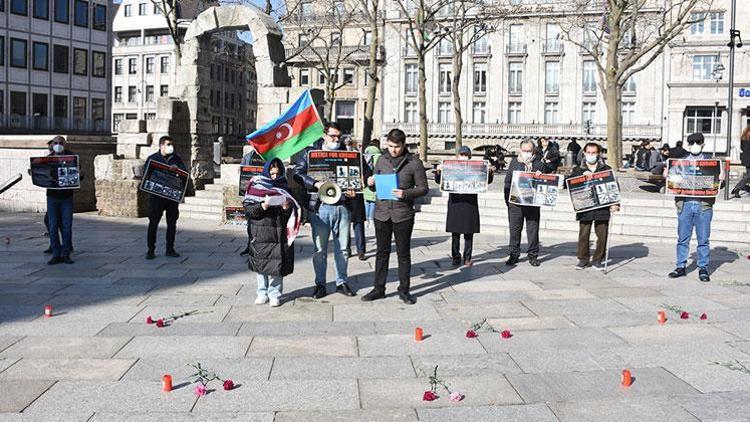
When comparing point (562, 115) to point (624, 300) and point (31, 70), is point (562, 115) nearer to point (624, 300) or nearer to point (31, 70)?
point (31, 70)

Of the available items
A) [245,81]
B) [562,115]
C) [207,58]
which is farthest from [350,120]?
[207,58]

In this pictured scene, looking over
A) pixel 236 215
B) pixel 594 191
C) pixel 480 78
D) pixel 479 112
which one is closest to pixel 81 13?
pixel 480 78

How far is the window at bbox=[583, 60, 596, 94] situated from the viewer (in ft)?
194

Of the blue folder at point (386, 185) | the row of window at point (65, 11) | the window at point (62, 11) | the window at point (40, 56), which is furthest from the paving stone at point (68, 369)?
the window at point (62, 11)

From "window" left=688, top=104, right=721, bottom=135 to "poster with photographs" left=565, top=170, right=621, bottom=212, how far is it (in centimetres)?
4998

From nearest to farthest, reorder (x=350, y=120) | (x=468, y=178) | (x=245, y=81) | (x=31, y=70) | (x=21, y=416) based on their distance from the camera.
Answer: (x=21, y=416)
(x=468, y=178)
(x=31, y=70)
(x=350, y=120)
(x=245, y=81)

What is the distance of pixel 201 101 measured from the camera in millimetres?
19688

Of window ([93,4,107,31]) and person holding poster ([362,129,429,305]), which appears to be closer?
person holding poster ([362,129,429,305])

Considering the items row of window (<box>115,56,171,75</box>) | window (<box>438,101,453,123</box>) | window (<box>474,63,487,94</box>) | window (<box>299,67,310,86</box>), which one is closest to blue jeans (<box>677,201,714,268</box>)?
window (<box>474,63,487,94</box>)

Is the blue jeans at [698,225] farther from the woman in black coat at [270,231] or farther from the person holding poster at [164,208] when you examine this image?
the person holding poster at [164,208]

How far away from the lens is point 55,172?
419 inches

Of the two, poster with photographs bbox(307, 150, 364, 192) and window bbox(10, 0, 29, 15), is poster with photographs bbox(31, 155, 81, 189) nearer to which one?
poster with photographs bbox(307, 150, 364, 192)

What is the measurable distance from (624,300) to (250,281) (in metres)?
4.64

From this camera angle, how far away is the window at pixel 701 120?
55.1 meters
